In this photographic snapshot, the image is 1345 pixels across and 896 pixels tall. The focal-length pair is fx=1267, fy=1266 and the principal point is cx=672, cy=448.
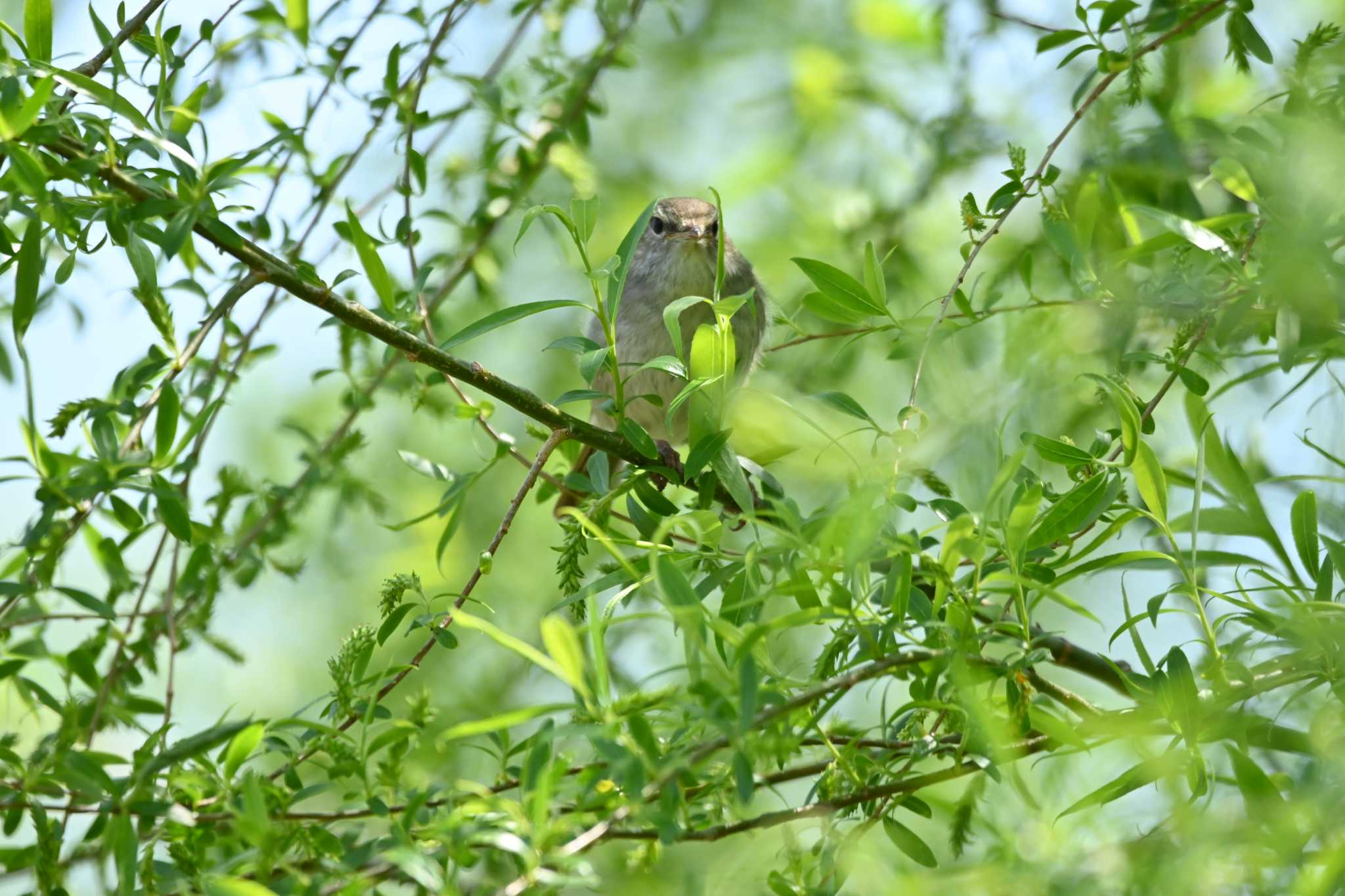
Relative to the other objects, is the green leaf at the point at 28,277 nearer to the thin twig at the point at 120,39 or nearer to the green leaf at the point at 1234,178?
the thin twig at the point at 120,39

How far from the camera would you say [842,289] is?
Result: 1874 millimetres

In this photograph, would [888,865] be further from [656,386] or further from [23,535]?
[656,386]

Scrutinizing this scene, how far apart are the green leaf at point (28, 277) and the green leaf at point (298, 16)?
41.0 inches

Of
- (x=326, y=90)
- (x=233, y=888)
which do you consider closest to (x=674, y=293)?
(x=326, y=90)

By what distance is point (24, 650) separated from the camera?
1.90 metres

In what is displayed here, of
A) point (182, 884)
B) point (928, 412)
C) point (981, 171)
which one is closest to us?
point (182, 884)

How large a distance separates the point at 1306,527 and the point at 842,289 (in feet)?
2.34

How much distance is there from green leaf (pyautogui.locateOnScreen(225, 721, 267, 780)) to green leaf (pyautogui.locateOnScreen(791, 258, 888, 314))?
0.97 m

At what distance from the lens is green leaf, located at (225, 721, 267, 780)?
4.71ft

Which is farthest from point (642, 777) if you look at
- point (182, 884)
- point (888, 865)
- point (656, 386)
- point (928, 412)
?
point (656, 386)

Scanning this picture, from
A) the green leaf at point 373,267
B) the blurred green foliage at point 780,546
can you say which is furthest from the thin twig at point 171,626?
the green leaf at point 373,267

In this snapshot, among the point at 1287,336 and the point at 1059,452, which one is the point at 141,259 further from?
the point at 1287,336

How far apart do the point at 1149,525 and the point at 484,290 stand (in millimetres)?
1591

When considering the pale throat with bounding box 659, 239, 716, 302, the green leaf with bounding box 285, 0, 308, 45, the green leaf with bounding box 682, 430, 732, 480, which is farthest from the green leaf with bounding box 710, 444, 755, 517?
the pale throat with bounding box 659, 239, 716, 302
